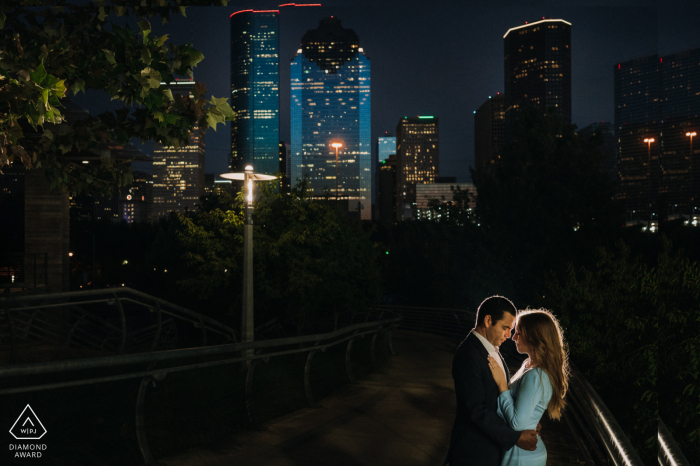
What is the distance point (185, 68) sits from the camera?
4219 millimetres

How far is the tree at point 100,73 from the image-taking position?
145 inches

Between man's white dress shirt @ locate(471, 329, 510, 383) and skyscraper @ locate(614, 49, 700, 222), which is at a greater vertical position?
skyscraper @ locate(614, 49, 700, 222)

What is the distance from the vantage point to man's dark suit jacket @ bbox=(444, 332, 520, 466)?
2.80 meters

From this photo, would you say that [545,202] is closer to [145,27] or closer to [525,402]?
[145,27]

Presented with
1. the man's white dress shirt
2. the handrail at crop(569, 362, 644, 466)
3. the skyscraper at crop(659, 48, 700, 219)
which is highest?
the skyscraper at crop(659, 48, 700, 219)

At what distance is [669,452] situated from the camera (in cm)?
304

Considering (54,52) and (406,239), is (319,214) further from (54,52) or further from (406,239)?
(406,239)

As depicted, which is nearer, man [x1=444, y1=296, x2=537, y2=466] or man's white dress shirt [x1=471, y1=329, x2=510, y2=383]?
man [x1=444, y1=296, x2=537, y2=466]

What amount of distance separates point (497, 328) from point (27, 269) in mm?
16358

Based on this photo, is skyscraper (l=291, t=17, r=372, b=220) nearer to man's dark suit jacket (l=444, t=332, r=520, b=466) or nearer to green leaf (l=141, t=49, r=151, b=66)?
green leaf (l=141, t=49, r=151, b=66)

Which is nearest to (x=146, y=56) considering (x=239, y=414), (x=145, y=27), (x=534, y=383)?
(x=145, y=27)

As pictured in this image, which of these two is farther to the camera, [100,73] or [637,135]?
[637,135]

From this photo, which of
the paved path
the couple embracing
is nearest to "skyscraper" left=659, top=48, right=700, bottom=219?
the paved path

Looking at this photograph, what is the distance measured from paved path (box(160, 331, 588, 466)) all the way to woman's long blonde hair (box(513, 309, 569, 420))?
2416 mm
